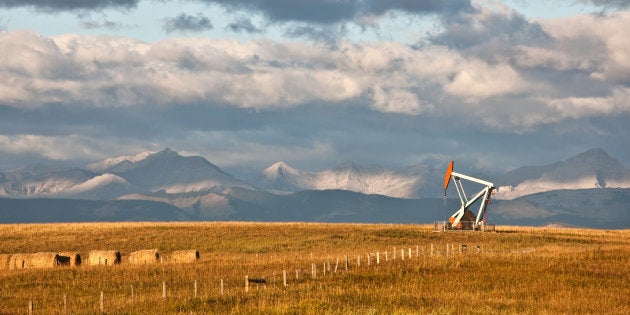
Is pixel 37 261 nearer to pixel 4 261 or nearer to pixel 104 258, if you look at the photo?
pixel 4 261

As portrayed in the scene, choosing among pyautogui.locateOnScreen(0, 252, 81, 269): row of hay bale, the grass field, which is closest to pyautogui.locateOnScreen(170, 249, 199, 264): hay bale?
the grass field

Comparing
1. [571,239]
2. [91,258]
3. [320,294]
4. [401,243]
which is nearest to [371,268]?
[320,294]

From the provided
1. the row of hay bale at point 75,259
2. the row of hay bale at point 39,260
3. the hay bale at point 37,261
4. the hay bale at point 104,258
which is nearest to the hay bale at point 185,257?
the row of hay bale at point 75,259

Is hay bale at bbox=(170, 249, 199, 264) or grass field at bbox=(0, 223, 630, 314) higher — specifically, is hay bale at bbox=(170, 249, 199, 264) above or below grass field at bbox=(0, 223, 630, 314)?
above

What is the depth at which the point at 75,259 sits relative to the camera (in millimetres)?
76438

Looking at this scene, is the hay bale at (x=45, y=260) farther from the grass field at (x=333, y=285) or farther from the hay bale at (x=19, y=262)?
the grass field at (x=333, y=285)

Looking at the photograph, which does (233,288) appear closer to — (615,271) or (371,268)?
(371,268)

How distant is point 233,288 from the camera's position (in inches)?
2137

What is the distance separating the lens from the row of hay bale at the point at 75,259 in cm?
7438

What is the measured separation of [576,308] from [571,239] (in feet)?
260

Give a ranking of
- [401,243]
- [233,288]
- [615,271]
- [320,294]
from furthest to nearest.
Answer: [401,243], [615,271], [233,288], [320,294]

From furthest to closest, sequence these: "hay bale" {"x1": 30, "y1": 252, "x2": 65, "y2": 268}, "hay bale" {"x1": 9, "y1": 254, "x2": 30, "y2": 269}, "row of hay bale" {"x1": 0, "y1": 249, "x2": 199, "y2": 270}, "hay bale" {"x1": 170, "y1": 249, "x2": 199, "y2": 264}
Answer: "hay bale" {"x1": 170, "y1": 249, "x2": 199, "y2": 264}, "hay bale" {"x1": 9, "y1": 254, "x2": 30, "y2": 269}, "row of hay bale" {"x1": 0, "y1": 249, "x2": 199, "y2": 270}, "hay bale" {"x1": 30, "y1": 252, "x2": 65, "y2": 268}

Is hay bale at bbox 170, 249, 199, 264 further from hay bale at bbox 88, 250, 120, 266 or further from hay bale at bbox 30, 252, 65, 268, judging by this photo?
hay bale at bbox 30, 252, 65, 268

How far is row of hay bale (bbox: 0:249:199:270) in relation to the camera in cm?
7438
